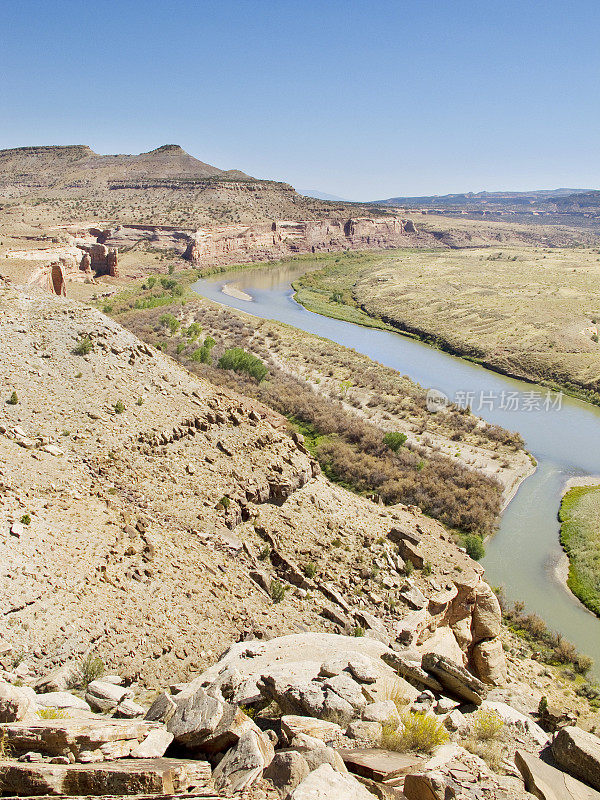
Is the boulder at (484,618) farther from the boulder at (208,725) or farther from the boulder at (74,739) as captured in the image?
the boulder at (74,739)

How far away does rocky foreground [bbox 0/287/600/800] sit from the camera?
24.8ft

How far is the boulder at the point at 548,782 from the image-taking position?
27.6 feet

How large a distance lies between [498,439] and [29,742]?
36.1 meters

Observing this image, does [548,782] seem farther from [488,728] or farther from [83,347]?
[83,347]

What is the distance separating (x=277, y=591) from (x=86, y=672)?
5.96 metres

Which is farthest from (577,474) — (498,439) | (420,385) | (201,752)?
(201,752)

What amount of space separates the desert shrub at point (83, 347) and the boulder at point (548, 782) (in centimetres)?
1677

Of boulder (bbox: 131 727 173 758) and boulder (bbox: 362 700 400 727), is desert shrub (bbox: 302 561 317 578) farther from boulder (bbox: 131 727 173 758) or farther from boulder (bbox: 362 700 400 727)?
boulder (bbox: 131 727 173 758)

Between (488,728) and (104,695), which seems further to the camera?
(488,728)

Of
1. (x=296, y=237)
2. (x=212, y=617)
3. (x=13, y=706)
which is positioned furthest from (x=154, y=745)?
(x=296, y=237)

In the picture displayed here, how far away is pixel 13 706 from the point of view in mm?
8062

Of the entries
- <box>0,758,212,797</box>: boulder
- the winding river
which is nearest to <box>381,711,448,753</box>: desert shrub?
<box>0,758,212,797</box>: boulder

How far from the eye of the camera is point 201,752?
7945 mm

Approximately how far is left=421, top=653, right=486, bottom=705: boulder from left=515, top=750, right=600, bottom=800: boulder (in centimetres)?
261
